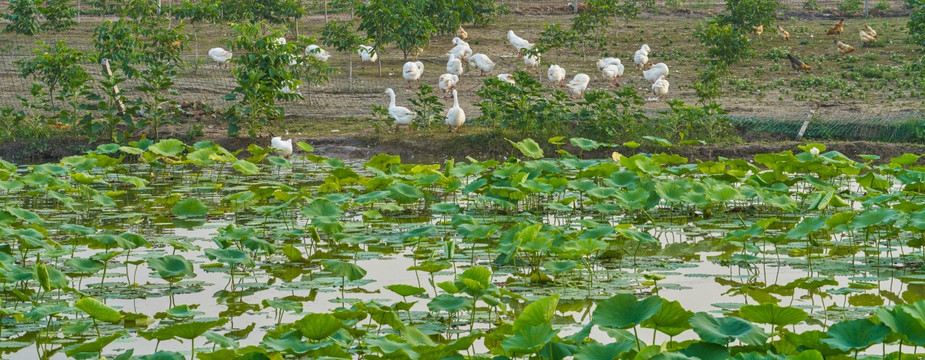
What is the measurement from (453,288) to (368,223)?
3.13m

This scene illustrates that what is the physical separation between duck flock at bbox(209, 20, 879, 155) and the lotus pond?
292 cm

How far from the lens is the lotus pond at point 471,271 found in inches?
149

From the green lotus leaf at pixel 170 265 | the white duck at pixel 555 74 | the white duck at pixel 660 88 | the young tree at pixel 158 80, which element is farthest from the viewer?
the white duck at pixel 555 74

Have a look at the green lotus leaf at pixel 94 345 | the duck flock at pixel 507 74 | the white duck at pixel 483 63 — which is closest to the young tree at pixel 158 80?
the duck flock at pixel 507 74

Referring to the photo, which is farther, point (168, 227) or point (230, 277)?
point (168, 227)

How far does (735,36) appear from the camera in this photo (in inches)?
555

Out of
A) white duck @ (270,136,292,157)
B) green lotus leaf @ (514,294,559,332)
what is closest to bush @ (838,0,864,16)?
white duck @ (270,136,292,157)

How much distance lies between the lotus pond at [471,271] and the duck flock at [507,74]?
2.92 m

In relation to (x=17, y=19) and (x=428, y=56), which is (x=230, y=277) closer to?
(x=17, y=19)

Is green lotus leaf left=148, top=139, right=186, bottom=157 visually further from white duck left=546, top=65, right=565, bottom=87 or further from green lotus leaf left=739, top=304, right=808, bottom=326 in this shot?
white duck left=546, top=65, right=565, bottom=87

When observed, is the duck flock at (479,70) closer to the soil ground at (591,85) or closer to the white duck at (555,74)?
the white duck at (555,74)

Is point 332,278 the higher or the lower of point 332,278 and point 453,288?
the lower

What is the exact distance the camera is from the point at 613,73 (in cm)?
1579

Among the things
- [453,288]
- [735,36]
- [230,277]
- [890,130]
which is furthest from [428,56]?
[453,288]
